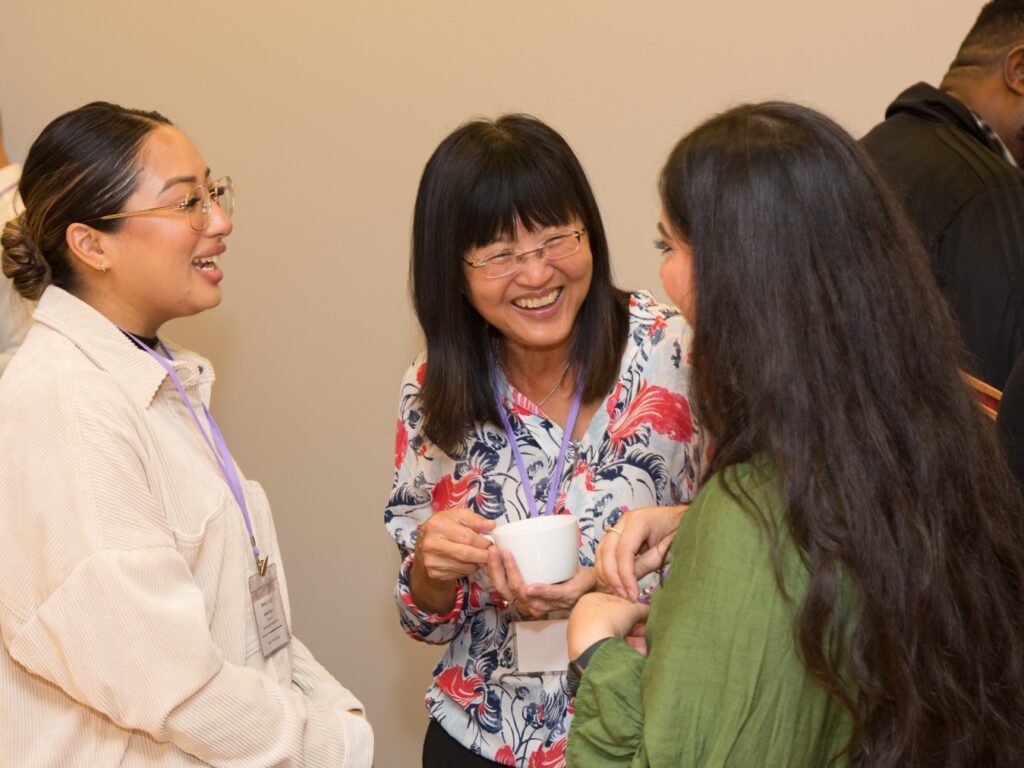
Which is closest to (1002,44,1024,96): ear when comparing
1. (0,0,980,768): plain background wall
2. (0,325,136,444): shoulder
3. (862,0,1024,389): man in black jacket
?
(862,0,1024,389): man in black jacket

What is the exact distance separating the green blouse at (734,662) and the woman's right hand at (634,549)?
0.29m

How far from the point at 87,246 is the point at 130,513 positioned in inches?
18.3

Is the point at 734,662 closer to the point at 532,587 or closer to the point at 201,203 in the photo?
the point at 532,587

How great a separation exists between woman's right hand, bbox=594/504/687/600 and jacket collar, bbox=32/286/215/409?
2.24 ft

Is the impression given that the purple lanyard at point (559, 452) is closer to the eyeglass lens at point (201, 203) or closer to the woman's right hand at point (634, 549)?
the woman's right hand at point (634, 549)

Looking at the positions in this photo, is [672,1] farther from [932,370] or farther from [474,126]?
[932,370]

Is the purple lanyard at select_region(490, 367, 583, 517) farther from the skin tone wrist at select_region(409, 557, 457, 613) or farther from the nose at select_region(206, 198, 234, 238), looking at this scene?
the nose at select_region(206, 198, 234, 238)

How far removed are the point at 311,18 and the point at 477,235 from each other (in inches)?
54.9

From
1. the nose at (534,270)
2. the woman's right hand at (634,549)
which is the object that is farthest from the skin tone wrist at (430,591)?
the nose at (534,270)

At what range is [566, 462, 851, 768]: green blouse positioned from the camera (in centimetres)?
108

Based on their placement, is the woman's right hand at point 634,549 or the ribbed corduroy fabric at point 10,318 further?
the ribbed corduroy fabric at point 10,318

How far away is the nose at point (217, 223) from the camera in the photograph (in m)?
1.81

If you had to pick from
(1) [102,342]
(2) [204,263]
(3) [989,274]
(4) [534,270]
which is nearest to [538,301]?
(4) [534,270]

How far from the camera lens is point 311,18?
2932 millimetres
